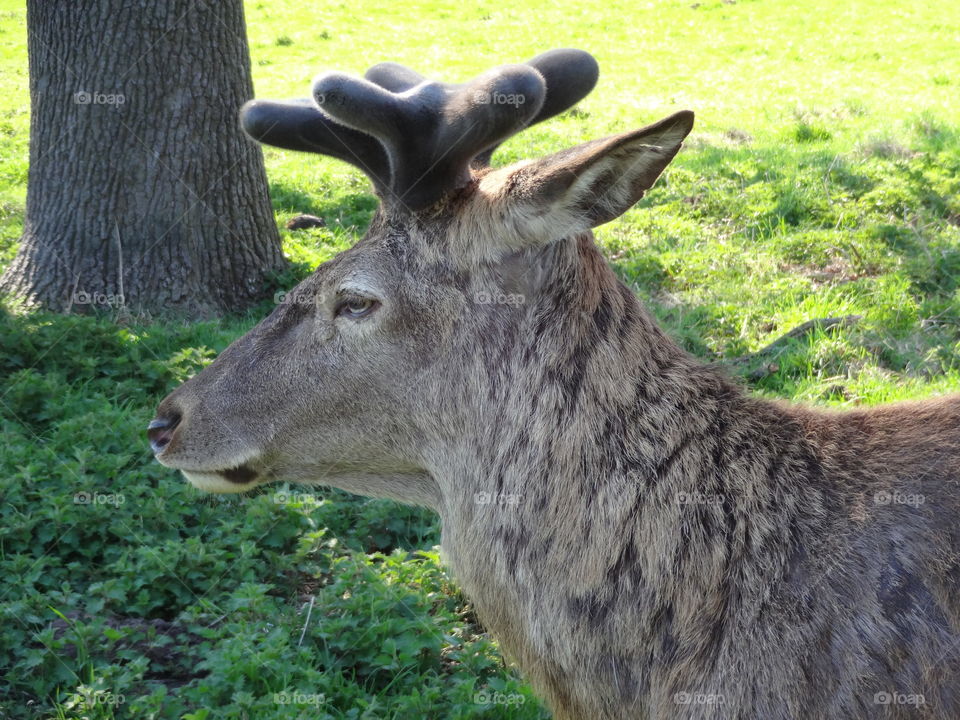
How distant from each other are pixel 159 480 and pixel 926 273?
532 centimetres

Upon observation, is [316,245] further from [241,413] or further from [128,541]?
[241,413]

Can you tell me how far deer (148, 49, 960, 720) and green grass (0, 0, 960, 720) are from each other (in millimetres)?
921

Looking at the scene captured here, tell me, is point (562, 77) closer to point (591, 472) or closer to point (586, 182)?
point (586, 182)

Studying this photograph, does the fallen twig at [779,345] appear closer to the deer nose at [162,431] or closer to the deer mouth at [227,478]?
the deer mouth at [227,478]

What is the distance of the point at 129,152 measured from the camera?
23.1ft

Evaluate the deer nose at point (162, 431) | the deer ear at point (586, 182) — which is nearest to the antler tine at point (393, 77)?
the deer ear at point (586, 182)

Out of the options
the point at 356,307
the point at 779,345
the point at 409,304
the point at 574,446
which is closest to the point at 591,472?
the point at 574,446

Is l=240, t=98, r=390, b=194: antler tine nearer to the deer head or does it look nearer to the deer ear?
the deer head

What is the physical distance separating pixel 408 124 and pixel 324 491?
2.59 meters

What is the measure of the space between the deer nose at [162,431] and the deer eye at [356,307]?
730 millimetres

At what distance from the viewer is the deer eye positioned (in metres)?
3.48

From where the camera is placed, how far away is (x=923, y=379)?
6012mm

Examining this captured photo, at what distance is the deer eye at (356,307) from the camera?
3.48 meters

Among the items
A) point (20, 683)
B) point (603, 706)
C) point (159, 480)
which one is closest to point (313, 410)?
point (603, 706)
